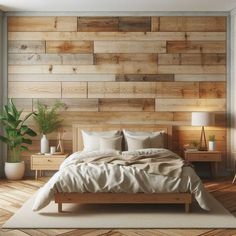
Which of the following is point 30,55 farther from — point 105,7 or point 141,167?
point 141,167

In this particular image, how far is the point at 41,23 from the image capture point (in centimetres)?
686

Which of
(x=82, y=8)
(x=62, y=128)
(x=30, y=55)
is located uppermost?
(x=82, y=8)

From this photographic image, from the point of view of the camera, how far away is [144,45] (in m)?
6.84

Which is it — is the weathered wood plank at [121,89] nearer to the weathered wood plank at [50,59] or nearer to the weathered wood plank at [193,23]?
the weathered wood plank at [50,59]

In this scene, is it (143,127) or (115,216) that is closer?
(115,216)

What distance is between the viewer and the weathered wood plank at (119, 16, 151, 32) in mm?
6840

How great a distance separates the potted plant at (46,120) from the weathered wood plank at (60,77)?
0.43m

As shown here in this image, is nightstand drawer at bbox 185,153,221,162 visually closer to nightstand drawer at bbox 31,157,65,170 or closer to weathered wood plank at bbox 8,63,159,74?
weathered wood plank at bbox 8,63,159,74

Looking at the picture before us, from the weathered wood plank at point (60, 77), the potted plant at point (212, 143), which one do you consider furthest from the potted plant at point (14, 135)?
the potted plant at point (212, 143)

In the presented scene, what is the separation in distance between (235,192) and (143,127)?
6.35 ft

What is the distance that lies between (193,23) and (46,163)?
3.50 metres

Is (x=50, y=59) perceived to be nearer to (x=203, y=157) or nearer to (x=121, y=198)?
(x=203, y=157)

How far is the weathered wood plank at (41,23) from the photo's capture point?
22.5ft

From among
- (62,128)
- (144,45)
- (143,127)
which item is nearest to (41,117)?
(62,128)
